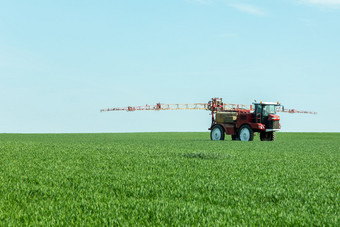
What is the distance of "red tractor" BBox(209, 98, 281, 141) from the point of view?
2467cm

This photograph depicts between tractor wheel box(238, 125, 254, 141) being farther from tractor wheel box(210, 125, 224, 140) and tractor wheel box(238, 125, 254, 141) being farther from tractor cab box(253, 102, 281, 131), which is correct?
tractor wheel box(210, 125, 224, 140)

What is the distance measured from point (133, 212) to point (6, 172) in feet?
16.4

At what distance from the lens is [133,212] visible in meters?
5.18

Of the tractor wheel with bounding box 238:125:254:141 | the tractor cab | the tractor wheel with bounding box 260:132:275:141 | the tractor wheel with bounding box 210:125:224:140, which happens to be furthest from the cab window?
the tractor wheel with bounding box 210:125:224:140

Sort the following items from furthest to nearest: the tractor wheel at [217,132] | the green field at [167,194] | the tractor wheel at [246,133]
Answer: the tractor wheel at [217,132], the tractor wheel at [246,133], the green field at [167,194]

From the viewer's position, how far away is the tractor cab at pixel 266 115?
24.6m

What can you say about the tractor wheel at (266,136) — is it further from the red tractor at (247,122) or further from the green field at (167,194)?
the green field at (167,194)

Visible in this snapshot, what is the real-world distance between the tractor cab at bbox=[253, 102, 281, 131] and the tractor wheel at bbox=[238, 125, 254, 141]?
2.59 feet

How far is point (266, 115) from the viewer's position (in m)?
24.8

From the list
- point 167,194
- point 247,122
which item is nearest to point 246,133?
point 247,122

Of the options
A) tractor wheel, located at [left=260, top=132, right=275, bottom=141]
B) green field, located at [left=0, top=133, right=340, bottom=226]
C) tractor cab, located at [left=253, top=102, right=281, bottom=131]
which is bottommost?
green field, located at [left=0, top=133, right=340, bottom=226]

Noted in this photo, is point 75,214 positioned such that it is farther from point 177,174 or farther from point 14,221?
point 177,174

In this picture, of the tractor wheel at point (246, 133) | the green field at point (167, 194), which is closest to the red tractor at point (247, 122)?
the tractor wheel at point (246, 133)

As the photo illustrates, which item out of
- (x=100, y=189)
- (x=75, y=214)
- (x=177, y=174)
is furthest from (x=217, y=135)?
(x=75, y=214)
